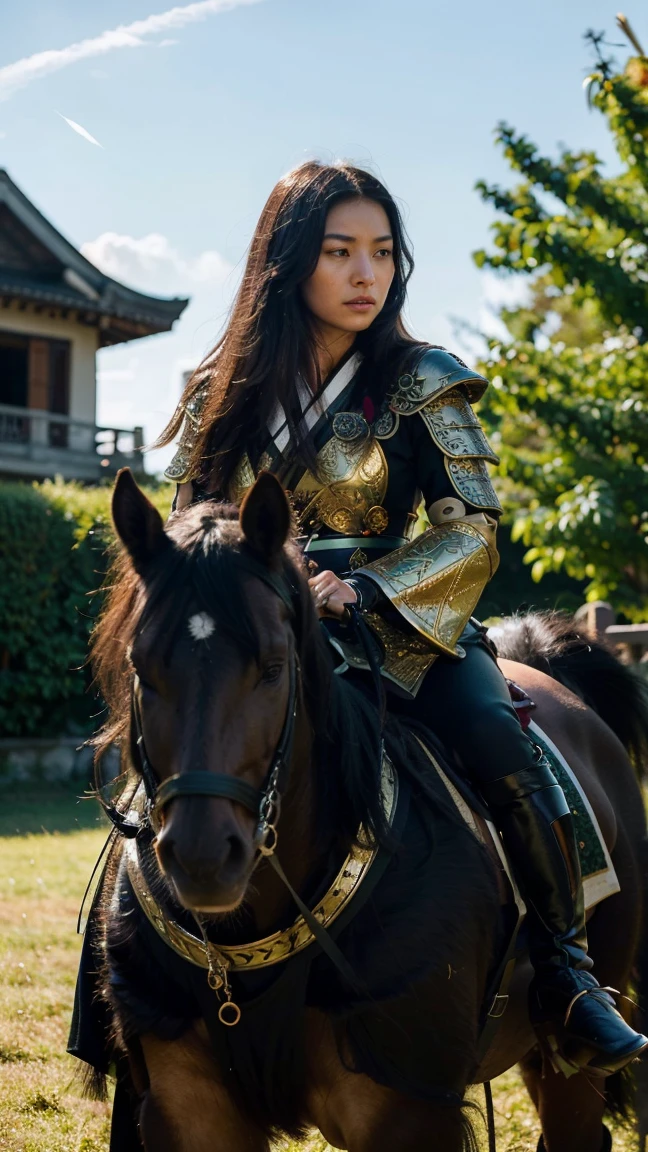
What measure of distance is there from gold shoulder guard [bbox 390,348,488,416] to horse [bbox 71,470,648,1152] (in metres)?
0.78

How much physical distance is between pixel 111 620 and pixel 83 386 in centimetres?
2141

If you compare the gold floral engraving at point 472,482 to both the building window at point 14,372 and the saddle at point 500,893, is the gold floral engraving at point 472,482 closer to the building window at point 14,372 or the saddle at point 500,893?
the saddle at point 500,893

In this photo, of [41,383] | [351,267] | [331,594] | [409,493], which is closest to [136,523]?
[331,594]

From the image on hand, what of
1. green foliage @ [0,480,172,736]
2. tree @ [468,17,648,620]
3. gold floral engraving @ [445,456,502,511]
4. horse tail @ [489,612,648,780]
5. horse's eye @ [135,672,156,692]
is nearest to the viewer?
horse's eye @ [135,672,156,692]

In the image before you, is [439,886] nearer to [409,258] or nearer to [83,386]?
[409,258]

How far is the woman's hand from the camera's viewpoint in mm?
2588

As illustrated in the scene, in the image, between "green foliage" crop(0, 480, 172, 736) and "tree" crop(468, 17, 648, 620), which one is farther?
"green foliage" crop(0, 480, 172, 736)

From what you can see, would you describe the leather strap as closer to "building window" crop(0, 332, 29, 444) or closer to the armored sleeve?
the armored sleeve

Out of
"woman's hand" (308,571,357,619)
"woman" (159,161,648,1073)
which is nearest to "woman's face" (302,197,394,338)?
"woman" (159,161,648,1073)

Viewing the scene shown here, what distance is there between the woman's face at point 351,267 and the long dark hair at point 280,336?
28 mm

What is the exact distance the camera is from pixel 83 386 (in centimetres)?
2308

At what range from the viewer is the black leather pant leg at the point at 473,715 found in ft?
9.35

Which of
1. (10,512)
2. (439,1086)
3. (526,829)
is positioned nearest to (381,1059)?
(439,1086)

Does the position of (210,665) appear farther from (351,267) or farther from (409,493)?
(351,267)
